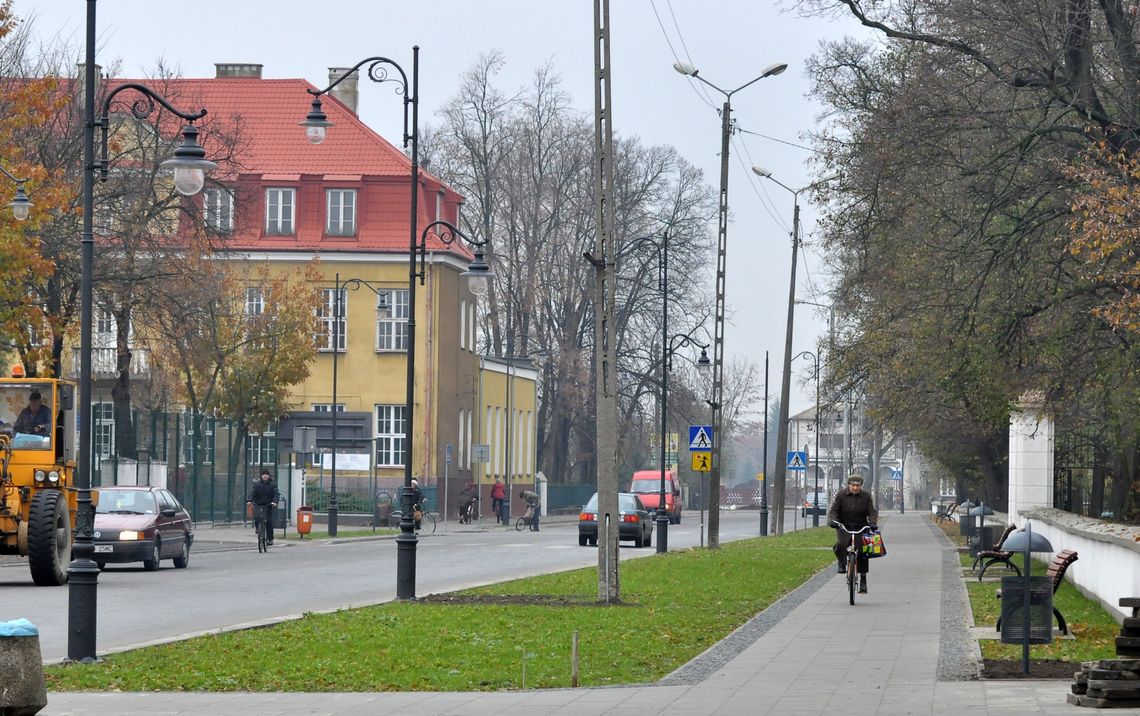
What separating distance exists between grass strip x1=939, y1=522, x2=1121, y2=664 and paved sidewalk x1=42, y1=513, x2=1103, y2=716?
49cm

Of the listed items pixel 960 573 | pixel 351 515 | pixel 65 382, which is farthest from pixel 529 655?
pixel 351 515

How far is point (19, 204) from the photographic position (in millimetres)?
31984

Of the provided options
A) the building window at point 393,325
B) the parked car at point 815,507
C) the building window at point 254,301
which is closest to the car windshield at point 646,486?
the parked car at point 815,507

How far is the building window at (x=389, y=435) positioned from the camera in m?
68.8

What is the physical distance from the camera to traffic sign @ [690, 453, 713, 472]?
41031mm

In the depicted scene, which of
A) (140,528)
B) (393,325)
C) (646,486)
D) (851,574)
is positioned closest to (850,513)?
(851,574)

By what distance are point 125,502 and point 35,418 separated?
575 cm

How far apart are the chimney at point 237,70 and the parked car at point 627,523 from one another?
3449cm

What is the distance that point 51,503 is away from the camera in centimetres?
2520

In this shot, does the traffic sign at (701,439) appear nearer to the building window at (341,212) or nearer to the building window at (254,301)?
the building window at (341,212)

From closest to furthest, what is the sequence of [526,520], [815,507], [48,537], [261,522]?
[48,537]
[261,522]
[526,520]
[815,507]

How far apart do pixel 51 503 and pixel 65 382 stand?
7.58ft

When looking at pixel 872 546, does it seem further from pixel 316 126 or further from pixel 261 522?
pixel 261 522

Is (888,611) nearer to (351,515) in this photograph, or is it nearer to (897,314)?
(897,314)
